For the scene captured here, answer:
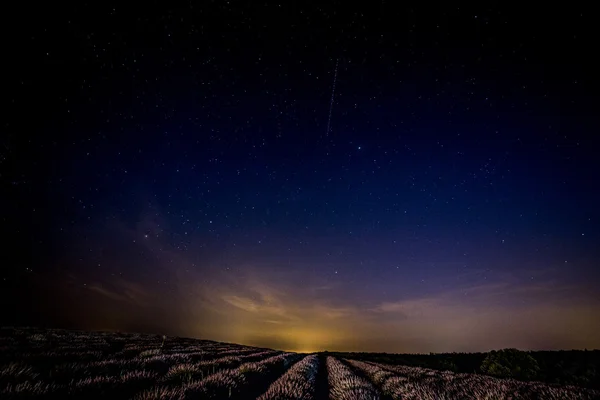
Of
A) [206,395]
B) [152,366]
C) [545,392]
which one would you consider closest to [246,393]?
[206,395]

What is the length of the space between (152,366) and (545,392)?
12437mm

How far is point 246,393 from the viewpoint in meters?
7.60

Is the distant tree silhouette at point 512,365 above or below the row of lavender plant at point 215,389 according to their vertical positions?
above

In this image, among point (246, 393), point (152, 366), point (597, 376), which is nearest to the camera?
point (246, 393)

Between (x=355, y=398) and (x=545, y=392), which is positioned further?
(x=545, y=392)

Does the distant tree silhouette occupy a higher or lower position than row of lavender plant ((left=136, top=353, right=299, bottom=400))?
higher

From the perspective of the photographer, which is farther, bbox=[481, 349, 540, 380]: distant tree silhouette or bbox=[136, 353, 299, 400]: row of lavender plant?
bbox=[481, 349, 540, 380]: distant tree silhouette

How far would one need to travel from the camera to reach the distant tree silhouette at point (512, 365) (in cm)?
2341

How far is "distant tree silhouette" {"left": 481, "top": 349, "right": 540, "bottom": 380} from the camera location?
2341 centimetres

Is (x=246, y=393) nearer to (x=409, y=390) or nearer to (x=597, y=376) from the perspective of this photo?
(x=409, y=390)

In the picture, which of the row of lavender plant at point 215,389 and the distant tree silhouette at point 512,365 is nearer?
the row of lavender plant at point 215,389

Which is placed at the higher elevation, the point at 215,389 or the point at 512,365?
the point at 512,365

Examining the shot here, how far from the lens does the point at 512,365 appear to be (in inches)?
957

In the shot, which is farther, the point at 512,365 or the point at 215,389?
the point at 512,365
